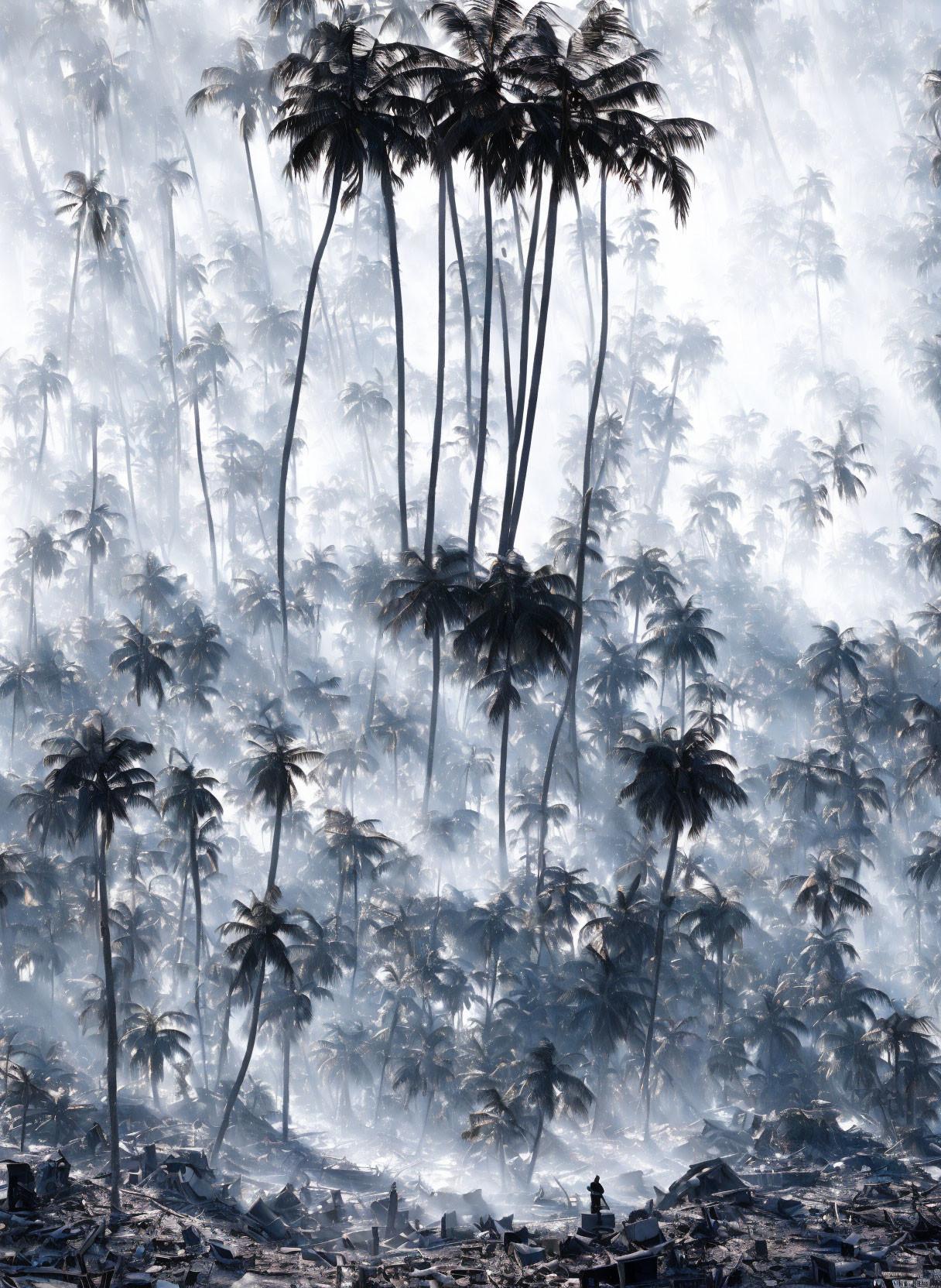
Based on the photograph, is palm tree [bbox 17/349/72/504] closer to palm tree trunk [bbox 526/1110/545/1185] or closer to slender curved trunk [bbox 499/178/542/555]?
slender curved trunk [bbox 499/178/542/555]

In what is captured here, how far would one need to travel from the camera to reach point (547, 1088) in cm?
4344

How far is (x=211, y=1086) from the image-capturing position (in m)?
57.9

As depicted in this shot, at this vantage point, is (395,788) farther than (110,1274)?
Yes

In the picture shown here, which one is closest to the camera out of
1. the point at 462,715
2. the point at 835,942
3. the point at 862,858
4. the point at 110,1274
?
the point at 110,1274

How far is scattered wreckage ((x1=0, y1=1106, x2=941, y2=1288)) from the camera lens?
66.5ft

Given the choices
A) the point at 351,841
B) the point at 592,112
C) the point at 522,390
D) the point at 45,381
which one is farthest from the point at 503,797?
the point at 45,381

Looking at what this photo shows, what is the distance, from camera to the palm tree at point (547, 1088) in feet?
143

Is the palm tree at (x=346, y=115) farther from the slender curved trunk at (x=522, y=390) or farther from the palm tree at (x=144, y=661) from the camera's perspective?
the palm tree at (x=144, y=661)

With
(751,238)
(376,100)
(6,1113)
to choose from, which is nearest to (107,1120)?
(6,1113)

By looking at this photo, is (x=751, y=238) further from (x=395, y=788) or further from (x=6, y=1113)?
(x=6, y=1113)

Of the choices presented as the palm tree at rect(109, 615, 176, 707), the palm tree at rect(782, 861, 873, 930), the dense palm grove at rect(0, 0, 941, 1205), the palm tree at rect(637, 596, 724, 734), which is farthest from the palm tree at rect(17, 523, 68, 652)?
the palm tree at rect(782, 861, 873, 930)

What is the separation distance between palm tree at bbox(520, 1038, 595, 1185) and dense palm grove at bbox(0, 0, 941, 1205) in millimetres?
333

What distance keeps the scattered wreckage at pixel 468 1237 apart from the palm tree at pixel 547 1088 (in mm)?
6889

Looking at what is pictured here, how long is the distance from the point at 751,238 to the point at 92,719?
11242 centimetres
